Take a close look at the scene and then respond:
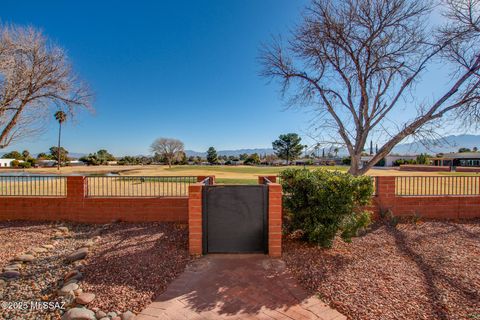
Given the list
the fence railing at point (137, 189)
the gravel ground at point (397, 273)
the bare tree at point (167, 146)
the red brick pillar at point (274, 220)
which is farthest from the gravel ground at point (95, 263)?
the bare tree at point (167, 146)

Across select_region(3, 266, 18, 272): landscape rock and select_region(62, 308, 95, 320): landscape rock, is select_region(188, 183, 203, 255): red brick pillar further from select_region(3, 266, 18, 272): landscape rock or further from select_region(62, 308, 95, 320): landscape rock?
select_region(3, 266, 18, 272): landscape rock

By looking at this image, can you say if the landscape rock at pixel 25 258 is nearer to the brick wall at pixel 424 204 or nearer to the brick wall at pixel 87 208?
the brick wall at pixel 87 208

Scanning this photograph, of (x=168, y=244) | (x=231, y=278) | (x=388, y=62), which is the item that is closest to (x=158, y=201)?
(x=168, y=244)

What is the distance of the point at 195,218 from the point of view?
412 centimetres

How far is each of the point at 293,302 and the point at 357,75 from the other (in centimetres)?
688

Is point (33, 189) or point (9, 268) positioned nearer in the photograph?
point (9, 268)

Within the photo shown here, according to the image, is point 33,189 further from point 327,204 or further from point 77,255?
point 327,204

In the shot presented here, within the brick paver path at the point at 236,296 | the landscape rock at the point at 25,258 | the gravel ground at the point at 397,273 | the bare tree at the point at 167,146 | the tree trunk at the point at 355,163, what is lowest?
the landscape rock at the point at 25,258

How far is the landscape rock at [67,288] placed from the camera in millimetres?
3027

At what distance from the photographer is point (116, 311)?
106 inches

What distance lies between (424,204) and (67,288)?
857cm

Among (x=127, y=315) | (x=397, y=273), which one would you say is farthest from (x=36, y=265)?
(x=397, y=273)

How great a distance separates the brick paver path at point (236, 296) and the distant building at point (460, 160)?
5006 centimetres

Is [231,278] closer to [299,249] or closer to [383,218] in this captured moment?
[299,249]
